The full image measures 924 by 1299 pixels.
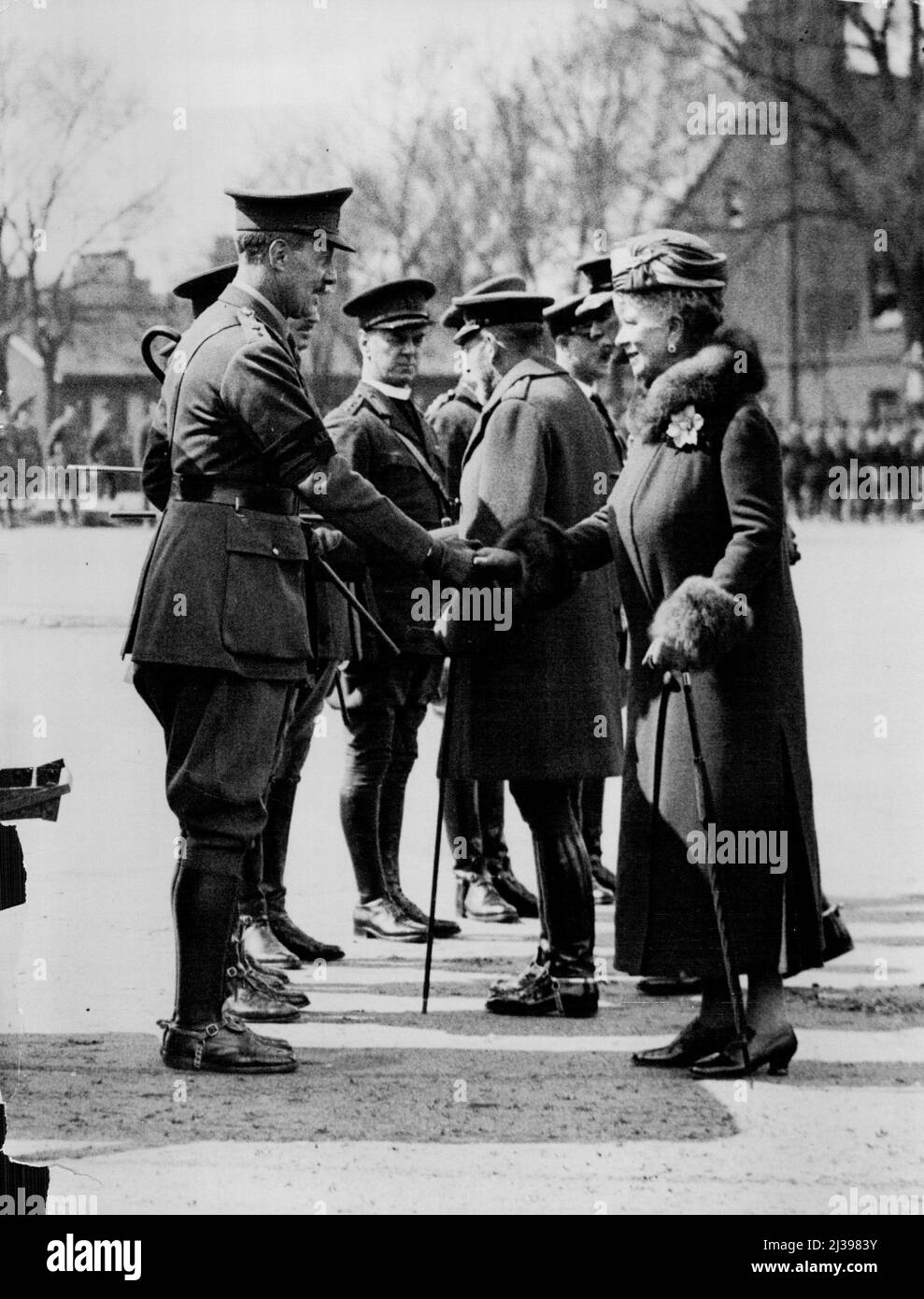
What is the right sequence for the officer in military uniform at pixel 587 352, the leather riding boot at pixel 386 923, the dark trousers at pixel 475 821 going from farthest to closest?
the dark trousers at pixel 475 821 < the officer in military uniform at pixel 587 352 < the leather riding boot at pixel 386 923

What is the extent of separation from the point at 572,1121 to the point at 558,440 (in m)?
2.28

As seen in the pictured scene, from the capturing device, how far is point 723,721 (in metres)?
5.90

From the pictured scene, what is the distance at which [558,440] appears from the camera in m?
6.88

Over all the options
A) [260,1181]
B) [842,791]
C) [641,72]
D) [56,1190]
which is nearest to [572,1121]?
[260,1181]

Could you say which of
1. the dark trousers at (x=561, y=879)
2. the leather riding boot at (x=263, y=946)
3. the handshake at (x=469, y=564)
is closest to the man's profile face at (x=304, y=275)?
the handshake at (x=469, y=564)

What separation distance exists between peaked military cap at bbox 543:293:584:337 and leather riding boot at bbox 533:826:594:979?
2.54 meters

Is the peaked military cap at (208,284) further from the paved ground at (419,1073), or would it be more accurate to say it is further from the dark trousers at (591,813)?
the dark trousers at (591,813)

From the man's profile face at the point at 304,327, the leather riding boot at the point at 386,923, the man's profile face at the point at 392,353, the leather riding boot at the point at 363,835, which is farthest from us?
the man's profile face at the point at 392,353

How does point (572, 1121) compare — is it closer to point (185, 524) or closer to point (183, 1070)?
point (183, 1070)

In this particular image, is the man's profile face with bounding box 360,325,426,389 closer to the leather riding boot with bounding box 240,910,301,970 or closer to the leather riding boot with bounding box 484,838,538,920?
the leather riding boot with bounding box 484,838,538,920

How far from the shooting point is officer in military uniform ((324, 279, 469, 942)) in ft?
26.7

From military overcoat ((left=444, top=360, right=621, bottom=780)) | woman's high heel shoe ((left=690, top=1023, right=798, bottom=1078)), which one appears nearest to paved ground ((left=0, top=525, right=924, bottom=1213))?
woman's high heel shoe ((left=690, top=1023, right=798, bottom=1078))

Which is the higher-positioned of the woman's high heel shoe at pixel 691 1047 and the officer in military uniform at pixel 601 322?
the officer in military uniform at pixel 601 322

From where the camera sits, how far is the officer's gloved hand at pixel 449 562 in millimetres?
6117
